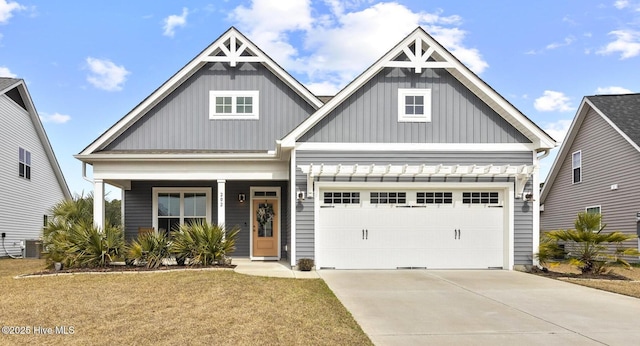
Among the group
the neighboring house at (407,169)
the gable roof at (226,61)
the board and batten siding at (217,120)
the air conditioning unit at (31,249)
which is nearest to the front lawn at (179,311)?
the neighboring house at (407,169)

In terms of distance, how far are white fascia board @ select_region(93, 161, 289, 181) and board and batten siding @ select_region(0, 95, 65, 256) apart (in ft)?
28.5

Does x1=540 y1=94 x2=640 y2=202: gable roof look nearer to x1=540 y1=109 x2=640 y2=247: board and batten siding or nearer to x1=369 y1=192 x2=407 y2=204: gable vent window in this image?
x1=540 y1=109 x2=640 y2=247: board and batten siding

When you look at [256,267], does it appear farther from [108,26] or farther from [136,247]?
[108,26]

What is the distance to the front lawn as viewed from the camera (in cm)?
658

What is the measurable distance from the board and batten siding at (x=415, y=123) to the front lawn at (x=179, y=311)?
4.61m

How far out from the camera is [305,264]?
13.4 meters

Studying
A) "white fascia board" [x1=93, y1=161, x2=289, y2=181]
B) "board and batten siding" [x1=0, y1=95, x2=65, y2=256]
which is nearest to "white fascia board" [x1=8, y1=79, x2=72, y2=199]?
"board and batten siding" [x1=0, y1=95, x2=65, y2=256]

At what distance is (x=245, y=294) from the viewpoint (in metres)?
9.39

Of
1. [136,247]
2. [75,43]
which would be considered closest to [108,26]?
[75,43]

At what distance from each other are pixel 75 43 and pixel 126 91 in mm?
2343

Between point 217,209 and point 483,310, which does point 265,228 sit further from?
point 483,310

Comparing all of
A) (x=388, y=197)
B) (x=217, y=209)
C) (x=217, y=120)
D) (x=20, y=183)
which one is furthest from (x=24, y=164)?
(x=388, y=197)

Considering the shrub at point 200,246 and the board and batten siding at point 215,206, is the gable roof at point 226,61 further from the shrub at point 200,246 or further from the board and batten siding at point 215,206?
the shrub at point 200,246

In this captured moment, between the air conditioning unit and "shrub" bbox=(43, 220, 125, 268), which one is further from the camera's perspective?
the air conditioning unit
